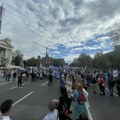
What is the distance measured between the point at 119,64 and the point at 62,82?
191 ft

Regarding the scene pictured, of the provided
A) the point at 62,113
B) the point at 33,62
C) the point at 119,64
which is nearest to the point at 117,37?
the point at 119,64

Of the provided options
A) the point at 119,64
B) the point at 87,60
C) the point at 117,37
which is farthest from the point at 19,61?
the point at 117,37

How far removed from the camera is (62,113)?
9180 millimetres

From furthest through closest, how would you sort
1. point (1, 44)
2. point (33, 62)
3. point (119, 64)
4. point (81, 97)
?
1. point (33, 62)
2. point (1, 44)
3. point (119, 64)
4. point (81, 97)

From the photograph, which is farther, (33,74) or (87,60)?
(87,60)

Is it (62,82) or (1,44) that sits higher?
(1,44)

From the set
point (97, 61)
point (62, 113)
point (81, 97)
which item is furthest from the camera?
point (97, 61)

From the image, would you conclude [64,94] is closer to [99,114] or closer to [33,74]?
[99,114]

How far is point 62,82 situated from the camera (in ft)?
71.5

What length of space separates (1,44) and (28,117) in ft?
446

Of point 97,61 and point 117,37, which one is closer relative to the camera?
point 117,37

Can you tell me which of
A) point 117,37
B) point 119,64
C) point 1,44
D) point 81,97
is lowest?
point 81,97

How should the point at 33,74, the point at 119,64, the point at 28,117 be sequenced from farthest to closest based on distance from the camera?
the point at 119,64 → the point at 33,74 → the point at 28,117

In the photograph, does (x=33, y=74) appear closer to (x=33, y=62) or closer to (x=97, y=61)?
(x=97, y=61)
